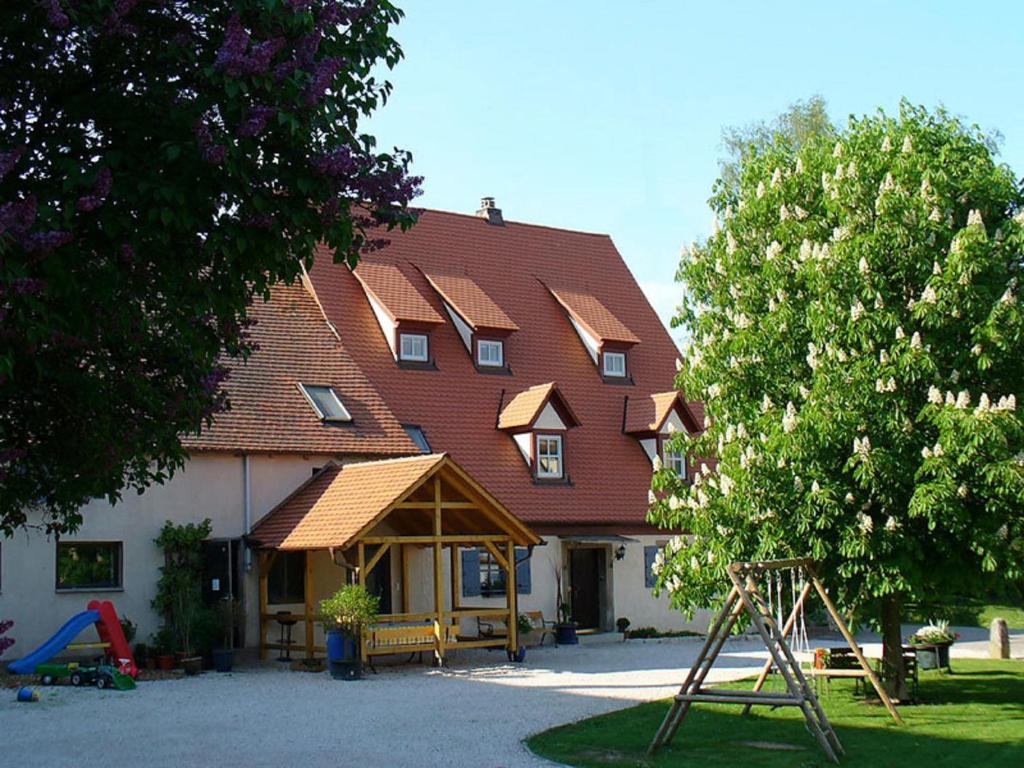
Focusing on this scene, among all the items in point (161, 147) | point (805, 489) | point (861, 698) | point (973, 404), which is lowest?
point (861, 698)

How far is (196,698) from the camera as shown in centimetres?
1962

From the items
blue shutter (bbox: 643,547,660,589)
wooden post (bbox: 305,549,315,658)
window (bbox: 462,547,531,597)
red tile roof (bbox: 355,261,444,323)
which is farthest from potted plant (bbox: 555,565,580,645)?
red tile roof (bbox: 355,261,444,323)

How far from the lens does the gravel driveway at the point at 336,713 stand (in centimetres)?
1395

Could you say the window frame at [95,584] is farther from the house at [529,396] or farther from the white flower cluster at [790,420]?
the white flower cluster at [790,420]

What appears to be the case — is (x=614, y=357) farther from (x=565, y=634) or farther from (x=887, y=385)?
(x=887, y=385)

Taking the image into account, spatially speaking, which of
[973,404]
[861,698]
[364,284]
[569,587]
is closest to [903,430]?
[973,404]

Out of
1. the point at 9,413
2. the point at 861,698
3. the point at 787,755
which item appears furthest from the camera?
the point at 861,698

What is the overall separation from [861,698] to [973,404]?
4.69m

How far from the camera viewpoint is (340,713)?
17.5 m

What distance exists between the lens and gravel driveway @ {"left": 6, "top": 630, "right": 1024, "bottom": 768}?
1395cm

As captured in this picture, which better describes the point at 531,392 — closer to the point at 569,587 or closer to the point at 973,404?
the point at 569,587

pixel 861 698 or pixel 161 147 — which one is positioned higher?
pixel 161 147

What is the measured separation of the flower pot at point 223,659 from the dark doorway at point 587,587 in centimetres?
929

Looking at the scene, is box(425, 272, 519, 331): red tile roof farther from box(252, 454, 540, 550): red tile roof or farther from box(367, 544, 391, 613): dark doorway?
box(367, 544, 391, 613): dark doorway
